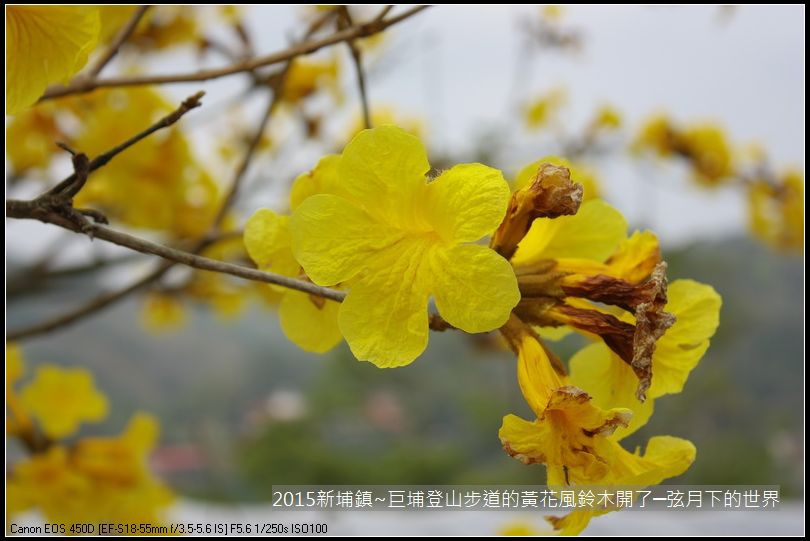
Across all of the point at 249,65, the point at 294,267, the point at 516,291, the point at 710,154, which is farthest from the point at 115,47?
the point at 710,154

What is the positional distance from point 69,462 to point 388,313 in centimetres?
47

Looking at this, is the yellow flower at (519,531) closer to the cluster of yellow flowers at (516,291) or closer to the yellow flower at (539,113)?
the cluster of yellow flowers at (516,291)

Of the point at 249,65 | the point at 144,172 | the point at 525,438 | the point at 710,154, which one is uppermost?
the point at 710,154

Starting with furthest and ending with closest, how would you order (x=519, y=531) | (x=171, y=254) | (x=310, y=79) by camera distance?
(x=310, y=79) < (x=519, y=531) < (x=171, y=254)

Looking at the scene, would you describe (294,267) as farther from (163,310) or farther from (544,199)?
(163,310)

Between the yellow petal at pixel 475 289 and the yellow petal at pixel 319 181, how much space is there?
0.07 metres

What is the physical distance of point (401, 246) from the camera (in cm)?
29

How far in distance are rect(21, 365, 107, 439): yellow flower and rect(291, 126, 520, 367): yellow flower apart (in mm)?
481

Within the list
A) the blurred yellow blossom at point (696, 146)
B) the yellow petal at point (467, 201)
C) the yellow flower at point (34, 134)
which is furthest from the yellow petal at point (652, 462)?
the blurred yellow blossom at point (696, 146)

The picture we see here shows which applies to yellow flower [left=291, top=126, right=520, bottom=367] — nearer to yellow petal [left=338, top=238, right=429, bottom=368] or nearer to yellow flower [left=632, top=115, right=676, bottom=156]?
yellow petal [left=338, top=238, right=429, bottom=368]

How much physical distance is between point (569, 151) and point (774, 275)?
2410 millimetres

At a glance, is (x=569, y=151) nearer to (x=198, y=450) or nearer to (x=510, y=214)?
(x=510, y=214)

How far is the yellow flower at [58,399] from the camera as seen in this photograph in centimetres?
64

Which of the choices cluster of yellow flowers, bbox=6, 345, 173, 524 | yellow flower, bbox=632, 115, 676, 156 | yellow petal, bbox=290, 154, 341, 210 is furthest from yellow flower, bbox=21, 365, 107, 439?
yellow flower, bbox=632, 115, 676, 156
